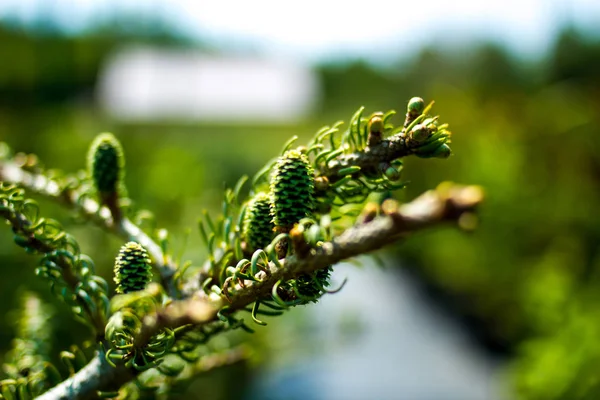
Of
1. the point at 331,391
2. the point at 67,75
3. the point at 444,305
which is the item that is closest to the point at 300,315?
the point at 331,391

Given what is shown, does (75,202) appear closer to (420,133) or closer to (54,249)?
(54,249)

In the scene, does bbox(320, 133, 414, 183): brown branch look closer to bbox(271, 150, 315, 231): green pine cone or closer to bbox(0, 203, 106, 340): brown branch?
bbox(271, 150, 315, 231): green pine cone

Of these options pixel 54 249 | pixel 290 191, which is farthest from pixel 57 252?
pixel 290 191

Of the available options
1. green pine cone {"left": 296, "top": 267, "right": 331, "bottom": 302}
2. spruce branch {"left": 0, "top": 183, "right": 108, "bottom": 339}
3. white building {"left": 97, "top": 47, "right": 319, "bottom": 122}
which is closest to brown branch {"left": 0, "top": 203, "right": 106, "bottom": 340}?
spruce branch {"left": 0, "top": 183, "right": 108, "bottom": 339}

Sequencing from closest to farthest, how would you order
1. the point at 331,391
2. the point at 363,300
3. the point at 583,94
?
the point at 331,391, the point at 583,94, the point at 363,300

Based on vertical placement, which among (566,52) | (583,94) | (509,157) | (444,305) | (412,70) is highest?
(412,70)

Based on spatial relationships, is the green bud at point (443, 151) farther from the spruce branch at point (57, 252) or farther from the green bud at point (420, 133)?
the spruce branch at point (57, 252)

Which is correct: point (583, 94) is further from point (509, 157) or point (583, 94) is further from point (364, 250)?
point (364, 250)
